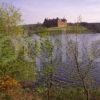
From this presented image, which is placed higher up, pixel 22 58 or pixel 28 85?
pixel 22 58

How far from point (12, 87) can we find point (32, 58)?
4.22 metres

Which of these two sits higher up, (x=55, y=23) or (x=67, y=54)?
(x=67, y=54)

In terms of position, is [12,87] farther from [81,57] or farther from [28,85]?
[81,57]

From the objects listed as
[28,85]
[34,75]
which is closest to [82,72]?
[34,75]

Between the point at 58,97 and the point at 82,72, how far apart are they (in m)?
2.96

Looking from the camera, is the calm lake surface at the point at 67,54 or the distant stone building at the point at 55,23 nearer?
the calm lake surface at the point at 67,54

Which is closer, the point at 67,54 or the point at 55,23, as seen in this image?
the point at 67,54

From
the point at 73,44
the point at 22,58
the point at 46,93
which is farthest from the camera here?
the point at 22,58

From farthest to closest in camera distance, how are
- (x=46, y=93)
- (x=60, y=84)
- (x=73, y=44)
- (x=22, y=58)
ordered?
(x=60, y=84) < (x=22, y=58) < (x=46, y=93) < (x=73, y=44)

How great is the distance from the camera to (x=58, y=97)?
24891 mm

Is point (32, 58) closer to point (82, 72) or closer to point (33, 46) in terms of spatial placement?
point (33, 46)

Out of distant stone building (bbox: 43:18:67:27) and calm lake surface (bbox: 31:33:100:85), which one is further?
distant stone building (bbox: 43:18:67:27)

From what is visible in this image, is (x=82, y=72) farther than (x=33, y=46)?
No

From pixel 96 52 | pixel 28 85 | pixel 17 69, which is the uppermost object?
pixel 96 52
